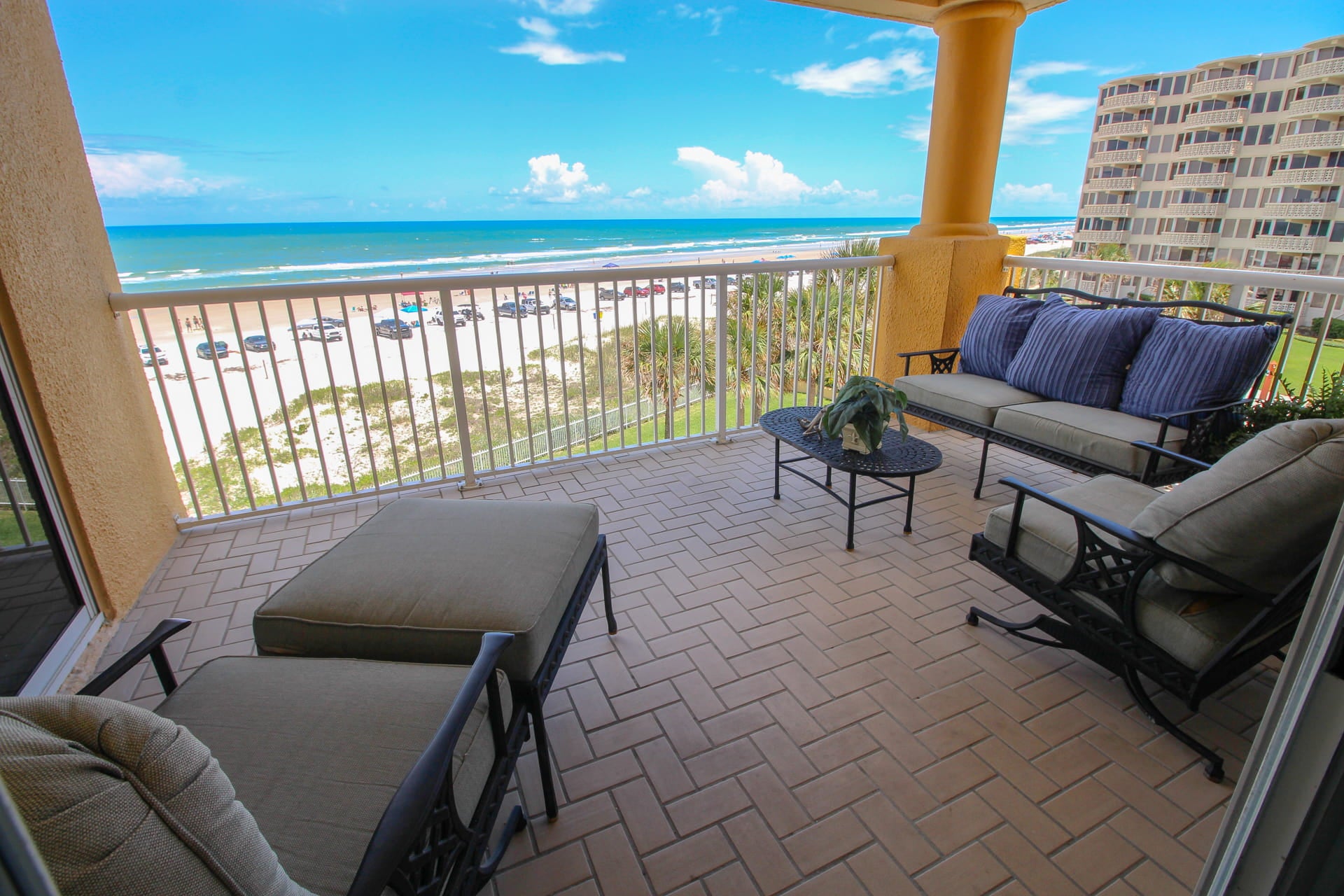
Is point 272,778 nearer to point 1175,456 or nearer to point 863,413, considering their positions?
point 863,413

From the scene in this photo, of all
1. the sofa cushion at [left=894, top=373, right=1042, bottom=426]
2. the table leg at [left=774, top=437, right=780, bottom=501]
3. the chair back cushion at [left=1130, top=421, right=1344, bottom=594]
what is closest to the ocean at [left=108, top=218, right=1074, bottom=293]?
the sofa cushion at [left=894, top=373, right=1042, bottom=426]

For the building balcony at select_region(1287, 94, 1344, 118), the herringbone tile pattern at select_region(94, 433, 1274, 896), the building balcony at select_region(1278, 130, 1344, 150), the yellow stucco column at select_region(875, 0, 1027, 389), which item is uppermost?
the building balcony at select_region(1287, 94, 1344, 118)

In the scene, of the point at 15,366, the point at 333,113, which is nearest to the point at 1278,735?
the point at 15,366

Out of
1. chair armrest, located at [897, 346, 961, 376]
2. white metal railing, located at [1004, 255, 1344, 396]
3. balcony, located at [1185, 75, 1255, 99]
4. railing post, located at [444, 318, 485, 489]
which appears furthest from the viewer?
balcony, located at [1185, 75, 1255, 99]

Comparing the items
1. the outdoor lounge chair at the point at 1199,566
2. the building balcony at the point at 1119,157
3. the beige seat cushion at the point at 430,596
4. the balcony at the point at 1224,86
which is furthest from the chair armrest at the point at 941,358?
the building balcony at the point at 1119,157

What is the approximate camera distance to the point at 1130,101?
28.9 meters

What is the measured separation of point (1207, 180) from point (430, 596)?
34.9m

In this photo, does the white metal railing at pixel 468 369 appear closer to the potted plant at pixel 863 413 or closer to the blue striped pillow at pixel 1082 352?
the potted plant at pixel 863 413

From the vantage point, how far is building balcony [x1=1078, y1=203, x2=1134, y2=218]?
2864 centimetres

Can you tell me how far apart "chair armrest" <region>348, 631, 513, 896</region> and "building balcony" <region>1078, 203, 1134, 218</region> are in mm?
36842

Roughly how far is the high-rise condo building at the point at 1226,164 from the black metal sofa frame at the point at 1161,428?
19.5 m

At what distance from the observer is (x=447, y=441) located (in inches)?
647

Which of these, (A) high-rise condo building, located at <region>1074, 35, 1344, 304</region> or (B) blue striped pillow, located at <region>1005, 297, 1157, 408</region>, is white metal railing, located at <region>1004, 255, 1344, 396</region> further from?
(A) high-rise condo building, located at <region>1074, 35, 1344, 304</region>

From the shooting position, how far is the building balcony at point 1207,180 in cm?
2441
